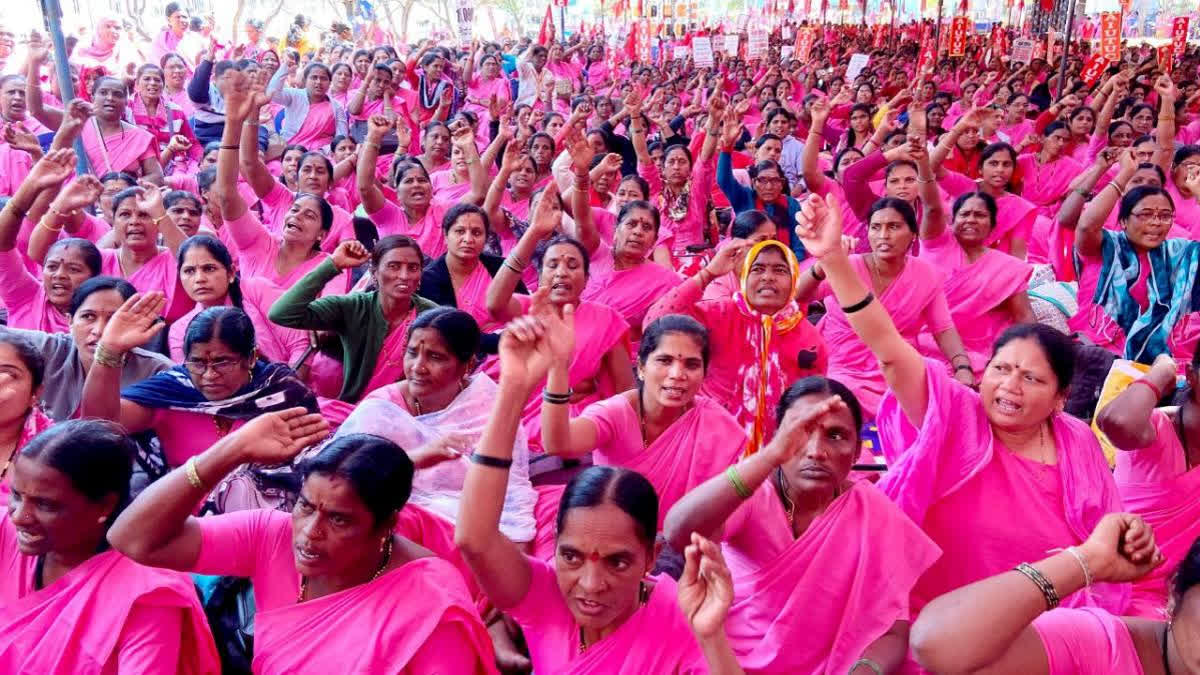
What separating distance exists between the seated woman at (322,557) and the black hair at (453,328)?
2.81 ft

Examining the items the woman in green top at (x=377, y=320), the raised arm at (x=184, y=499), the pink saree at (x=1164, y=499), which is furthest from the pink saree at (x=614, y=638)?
the woman in green top at (x=377, y=320)

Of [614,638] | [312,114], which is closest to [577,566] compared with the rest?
[614,638]

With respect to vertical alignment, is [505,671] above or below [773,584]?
below

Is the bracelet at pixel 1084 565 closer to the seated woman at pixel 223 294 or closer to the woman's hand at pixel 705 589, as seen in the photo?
the woman's hand at pixel 705 589

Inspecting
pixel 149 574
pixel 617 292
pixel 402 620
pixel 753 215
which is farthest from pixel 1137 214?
pixel 149 574

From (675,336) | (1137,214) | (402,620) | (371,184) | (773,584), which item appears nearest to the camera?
(402,620)

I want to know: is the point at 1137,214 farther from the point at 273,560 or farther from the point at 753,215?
the point at 273,560

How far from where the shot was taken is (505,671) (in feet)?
7.47

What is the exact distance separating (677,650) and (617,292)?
2829mm

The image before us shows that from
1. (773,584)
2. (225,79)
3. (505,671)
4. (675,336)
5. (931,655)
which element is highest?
(225,79)

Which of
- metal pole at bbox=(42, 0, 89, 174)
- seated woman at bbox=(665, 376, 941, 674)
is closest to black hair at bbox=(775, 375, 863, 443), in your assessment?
seated woman at bbox=(665, 376, 941, 674)

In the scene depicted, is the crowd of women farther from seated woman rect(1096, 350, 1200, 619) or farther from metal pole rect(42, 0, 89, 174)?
metal pole rect(42, 0, 89, 174)

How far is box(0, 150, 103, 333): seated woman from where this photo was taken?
3564 mm

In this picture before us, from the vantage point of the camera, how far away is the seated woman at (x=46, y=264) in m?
3.56
